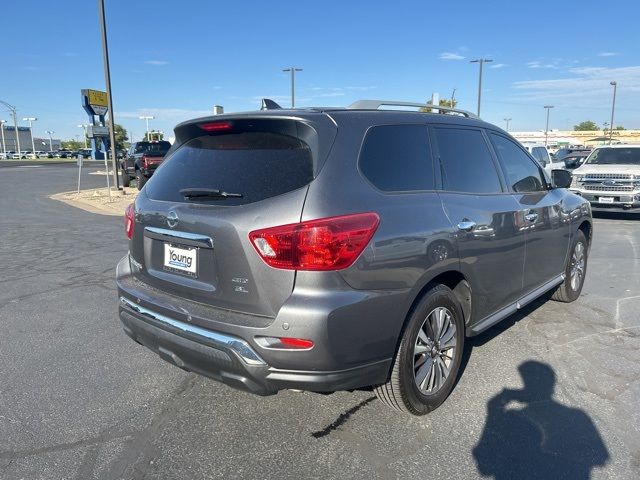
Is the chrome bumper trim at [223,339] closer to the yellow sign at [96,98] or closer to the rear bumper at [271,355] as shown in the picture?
the rear bumper at [271,355]

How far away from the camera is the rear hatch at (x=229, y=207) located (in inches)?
104

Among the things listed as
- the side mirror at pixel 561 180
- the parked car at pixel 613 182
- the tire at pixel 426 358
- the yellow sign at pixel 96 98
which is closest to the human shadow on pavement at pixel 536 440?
the tire at pixel 426 358

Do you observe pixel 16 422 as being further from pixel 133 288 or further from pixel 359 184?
pixel 359 184

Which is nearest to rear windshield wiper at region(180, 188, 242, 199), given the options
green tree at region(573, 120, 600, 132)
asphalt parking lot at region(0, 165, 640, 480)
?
asphalt parking lot at region(0, 165, 640, 480)

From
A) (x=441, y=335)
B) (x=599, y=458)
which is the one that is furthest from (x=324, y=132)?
(x=599, y=458)

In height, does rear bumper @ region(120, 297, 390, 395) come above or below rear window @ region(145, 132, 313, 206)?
below

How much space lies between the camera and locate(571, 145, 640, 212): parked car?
1223cm

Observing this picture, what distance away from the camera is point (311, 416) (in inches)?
127

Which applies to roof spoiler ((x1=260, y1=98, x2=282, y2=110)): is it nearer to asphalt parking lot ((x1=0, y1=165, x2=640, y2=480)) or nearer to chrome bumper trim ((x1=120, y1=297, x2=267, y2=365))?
chrome bumper trim ((x1=120, y1=297, x2=267, y2=365))

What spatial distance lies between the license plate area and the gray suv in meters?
0.01

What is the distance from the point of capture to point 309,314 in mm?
2529

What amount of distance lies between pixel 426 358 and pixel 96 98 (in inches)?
964

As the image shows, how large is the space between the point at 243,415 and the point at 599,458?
2059 millimetres

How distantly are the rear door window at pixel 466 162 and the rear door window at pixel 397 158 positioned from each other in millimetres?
181
